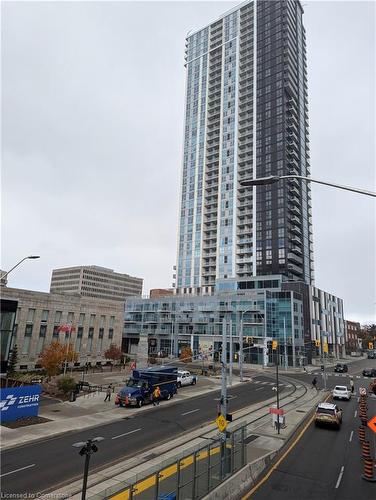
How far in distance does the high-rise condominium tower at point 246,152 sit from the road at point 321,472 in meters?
86.2

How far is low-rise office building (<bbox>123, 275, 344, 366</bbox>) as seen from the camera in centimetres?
9162

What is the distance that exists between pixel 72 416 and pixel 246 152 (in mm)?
112320

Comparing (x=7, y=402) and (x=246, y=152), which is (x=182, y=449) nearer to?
(x=7, y=402)

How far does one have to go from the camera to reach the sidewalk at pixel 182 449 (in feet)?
51.2

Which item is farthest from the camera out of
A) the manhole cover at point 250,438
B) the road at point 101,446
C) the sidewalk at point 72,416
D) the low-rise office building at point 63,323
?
the low-rise office building at point 63,323

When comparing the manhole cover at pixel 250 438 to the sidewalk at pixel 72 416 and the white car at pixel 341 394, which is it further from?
the white car at pixel 341 394

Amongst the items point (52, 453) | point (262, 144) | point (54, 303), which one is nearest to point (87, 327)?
point (54, 303)

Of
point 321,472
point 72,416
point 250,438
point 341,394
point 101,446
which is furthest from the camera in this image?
point 341,394

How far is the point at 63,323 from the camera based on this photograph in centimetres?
6462

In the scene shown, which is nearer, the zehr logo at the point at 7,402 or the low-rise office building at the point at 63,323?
the zehr logo at the point at 7,402

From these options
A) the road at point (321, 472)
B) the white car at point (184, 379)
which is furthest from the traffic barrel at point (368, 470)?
the white car at point (184, 379)

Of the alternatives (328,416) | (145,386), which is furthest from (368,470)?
(145,386)

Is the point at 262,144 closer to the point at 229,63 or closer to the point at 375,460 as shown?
the point at 229,63

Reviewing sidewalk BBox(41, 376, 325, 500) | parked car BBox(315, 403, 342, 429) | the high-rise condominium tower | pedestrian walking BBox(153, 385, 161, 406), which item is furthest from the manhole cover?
the high-rise condominium tower
